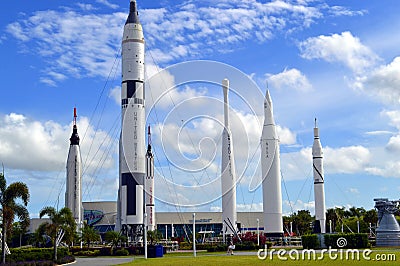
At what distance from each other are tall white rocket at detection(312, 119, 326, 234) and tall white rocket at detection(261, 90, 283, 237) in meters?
9.03

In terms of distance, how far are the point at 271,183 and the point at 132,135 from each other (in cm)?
1943

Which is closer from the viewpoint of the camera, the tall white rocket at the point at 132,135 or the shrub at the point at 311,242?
the shrub at the point at 311,242

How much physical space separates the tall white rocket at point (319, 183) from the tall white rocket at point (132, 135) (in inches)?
1050

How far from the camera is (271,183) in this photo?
229 feet

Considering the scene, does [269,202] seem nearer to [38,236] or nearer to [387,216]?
[387,216]

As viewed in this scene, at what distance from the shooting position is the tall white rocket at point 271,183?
69.6 metres

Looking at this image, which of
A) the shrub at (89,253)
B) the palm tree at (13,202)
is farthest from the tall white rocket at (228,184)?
the palm tree at (13,202)

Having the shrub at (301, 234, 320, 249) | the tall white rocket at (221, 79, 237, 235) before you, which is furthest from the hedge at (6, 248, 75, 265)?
the tall white rocket at (221, 79, 237, 235)

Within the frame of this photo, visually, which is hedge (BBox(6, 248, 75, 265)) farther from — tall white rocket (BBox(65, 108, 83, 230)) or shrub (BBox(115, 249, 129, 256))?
tall white rocket (BBox(65, 108, 83, 230))

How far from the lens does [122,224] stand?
205 ft

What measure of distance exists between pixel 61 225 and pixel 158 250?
814 centimetres

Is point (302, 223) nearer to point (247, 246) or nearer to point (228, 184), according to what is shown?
point (228, 184)

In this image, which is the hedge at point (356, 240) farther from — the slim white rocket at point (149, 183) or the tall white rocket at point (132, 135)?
the slim white rocket at point (149, 183)

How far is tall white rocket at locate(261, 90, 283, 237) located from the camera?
69625 mm
